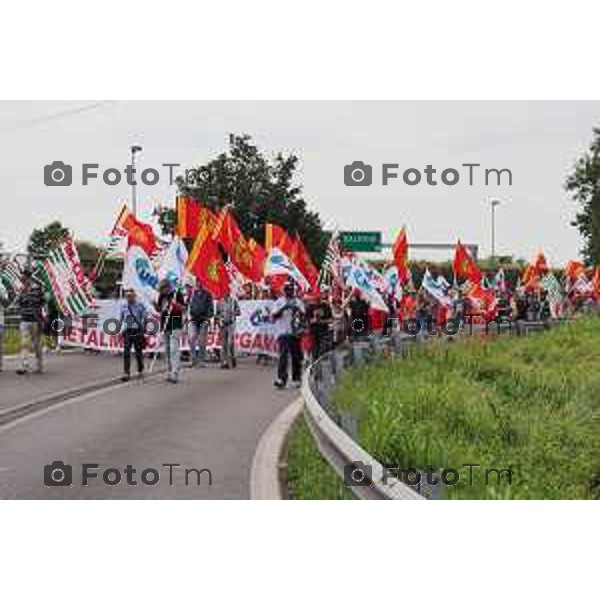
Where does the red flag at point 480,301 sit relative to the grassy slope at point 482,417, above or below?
above

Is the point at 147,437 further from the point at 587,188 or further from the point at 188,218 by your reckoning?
the point at 587,188

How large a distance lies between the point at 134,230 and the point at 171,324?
746 cm

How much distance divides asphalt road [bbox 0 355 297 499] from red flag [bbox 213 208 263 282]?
17.4 ft

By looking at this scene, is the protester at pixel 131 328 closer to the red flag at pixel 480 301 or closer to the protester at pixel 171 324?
the protester at pixel 171 324

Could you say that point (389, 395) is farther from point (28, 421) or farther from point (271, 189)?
point (271, 189)

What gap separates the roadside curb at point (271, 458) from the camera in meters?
9.73

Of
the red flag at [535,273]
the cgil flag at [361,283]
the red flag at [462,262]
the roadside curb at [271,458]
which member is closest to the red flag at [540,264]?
the red flag at [535,273]

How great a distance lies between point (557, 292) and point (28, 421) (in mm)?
38714

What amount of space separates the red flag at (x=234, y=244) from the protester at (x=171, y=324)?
11.4ft

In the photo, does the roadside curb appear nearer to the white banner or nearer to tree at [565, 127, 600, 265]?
the white banner

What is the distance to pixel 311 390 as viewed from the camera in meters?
11.9

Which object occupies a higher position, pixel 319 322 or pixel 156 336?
pixel 319 322

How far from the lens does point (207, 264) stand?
20797mm

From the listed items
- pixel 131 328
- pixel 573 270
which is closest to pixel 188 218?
pixel 131 328
